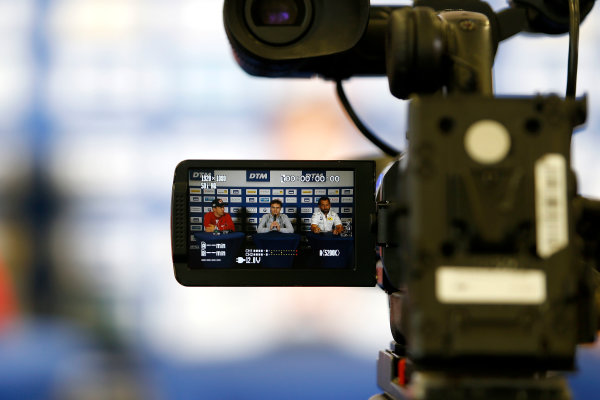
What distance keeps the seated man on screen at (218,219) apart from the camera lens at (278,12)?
0.23 metres

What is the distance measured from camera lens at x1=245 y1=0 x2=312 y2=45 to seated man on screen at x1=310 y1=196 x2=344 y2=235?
0.20m

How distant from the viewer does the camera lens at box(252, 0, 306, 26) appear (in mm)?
736

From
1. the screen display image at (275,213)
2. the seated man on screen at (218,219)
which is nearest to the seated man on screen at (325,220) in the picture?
the screen display image at (275,213)

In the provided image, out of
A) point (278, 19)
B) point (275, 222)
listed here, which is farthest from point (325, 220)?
point (278, 19)

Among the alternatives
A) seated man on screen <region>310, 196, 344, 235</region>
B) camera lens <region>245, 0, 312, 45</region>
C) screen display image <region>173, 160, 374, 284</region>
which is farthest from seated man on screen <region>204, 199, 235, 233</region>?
camera lens <region>245, 0, 312, 45</region>

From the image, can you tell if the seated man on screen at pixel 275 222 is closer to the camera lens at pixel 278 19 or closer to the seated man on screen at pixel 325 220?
the seated man on screen at pixel 325 220

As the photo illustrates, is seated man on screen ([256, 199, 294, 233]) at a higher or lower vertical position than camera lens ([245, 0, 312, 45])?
lower

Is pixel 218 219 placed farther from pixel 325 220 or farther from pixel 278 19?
pixel 278 19

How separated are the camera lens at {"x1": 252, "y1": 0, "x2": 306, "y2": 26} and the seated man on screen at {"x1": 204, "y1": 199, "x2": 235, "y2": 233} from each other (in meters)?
0.23

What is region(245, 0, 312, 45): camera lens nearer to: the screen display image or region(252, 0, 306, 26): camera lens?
region(252, 0, 306, 26): camera lens

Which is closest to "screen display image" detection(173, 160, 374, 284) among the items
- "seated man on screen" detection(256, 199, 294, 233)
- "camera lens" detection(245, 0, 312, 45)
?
"seated man on screen" detection(256, 199, 294, 233)

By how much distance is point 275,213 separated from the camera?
77 cm

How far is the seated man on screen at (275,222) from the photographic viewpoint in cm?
77

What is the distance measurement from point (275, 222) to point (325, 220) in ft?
0.21
